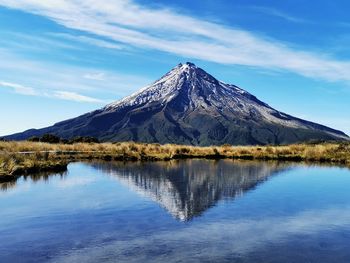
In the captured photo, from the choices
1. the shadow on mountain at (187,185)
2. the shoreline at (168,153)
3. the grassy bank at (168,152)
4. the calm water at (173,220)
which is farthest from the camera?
the grassy bank at (168,152)

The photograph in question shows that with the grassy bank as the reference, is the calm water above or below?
below

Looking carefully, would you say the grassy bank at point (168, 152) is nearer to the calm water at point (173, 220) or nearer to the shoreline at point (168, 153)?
the shoreline at point (168, 153)

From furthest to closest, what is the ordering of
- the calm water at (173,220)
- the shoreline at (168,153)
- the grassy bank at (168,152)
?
the grassy bank at (168,152) < the shoreline at (168,153) < the calm water at (173,220)

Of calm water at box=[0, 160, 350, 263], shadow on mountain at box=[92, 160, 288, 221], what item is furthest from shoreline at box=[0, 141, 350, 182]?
calm water at box=[0, 160, 350, 263]

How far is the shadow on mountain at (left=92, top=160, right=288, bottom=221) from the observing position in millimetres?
25406

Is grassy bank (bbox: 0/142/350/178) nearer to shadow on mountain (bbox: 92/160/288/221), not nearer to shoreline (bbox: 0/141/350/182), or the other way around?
shoreline (bbox: 0/141/350/182)

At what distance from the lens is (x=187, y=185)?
110ft

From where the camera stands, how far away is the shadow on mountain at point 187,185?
1000 inches

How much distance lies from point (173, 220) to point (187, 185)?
485 inches

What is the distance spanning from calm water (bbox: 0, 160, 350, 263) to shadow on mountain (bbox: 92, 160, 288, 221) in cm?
7

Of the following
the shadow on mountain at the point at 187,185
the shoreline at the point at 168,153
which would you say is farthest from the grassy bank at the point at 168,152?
the shadow on mountain at the point at 187,185

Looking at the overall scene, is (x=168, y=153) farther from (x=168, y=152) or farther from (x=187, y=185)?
(x=187, y=185)

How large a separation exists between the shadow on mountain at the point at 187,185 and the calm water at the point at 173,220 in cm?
7

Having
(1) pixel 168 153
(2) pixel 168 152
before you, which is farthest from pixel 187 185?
(2) pixel 168 152
